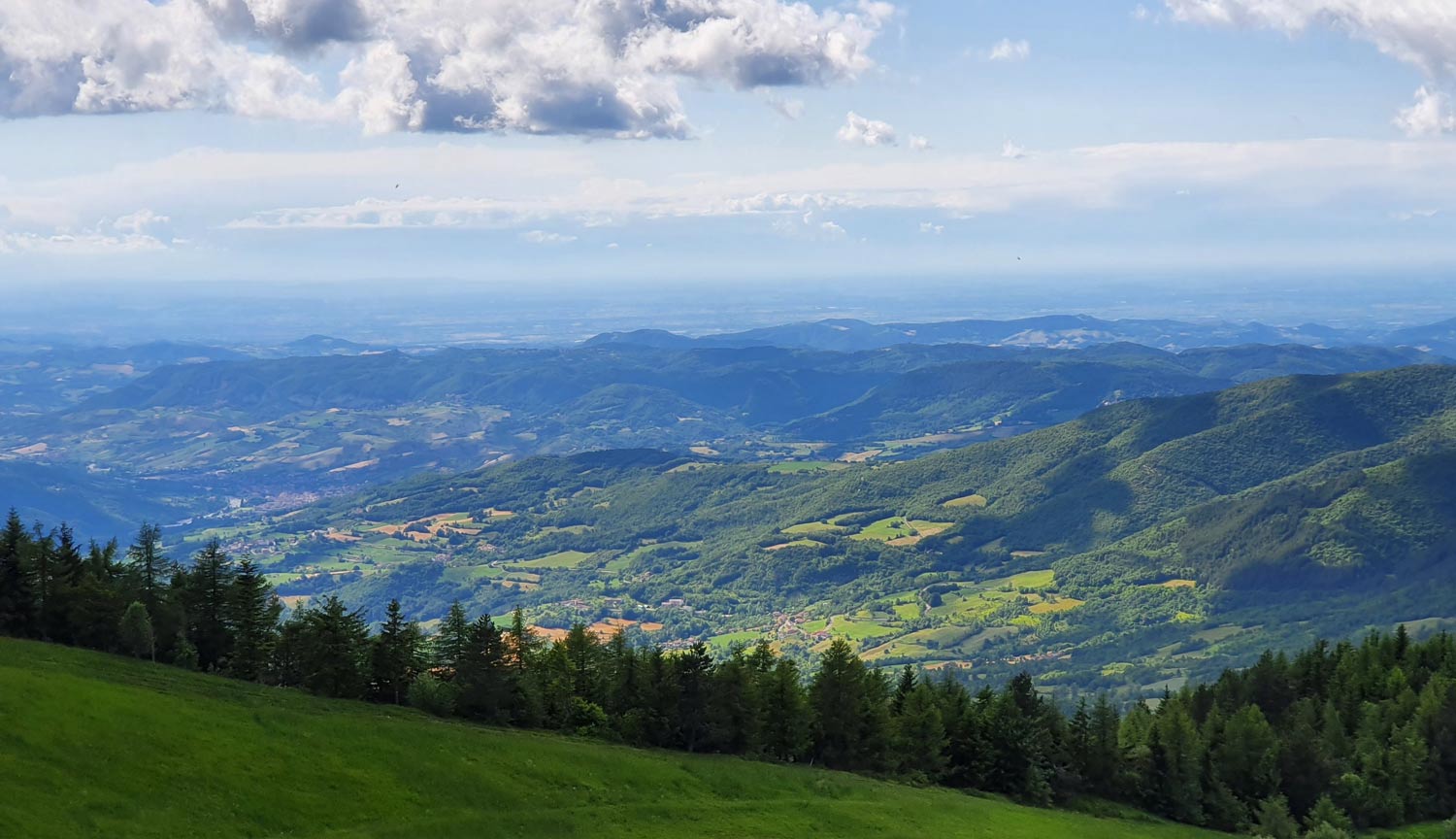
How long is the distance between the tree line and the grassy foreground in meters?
5.20

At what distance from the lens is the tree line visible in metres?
81.6

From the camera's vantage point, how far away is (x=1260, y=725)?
9788cm

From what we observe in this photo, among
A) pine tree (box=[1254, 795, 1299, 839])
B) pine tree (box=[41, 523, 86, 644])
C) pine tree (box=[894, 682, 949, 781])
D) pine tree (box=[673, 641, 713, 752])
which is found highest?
pine tree (box=[41, 523, 86, 644])

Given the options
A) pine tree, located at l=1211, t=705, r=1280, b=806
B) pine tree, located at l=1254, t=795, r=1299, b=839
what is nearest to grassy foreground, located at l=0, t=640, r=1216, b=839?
pine tree, located at l=1254, t=795, r=1299, b=839

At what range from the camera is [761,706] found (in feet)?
284

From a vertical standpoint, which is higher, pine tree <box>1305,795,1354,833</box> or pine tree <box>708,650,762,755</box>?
pine tree <box>708,650,762,755</box>

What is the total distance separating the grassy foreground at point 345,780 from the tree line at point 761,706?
520cm

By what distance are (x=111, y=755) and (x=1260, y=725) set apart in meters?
87.1

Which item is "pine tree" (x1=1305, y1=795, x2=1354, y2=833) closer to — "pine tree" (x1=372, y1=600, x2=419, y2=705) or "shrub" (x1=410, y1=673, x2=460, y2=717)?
"shrub" (x1=410, y1=673, x2=460, y2=717)

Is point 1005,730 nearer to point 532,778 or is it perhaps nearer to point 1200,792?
point 1200,792

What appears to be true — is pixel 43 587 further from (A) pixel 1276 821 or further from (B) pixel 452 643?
(A) pixel 1276 821

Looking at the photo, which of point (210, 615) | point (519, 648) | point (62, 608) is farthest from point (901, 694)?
point (62, 608)

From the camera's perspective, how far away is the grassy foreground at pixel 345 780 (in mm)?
Result: 52094

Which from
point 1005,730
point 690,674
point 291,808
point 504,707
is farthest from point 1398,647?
point 291,808
